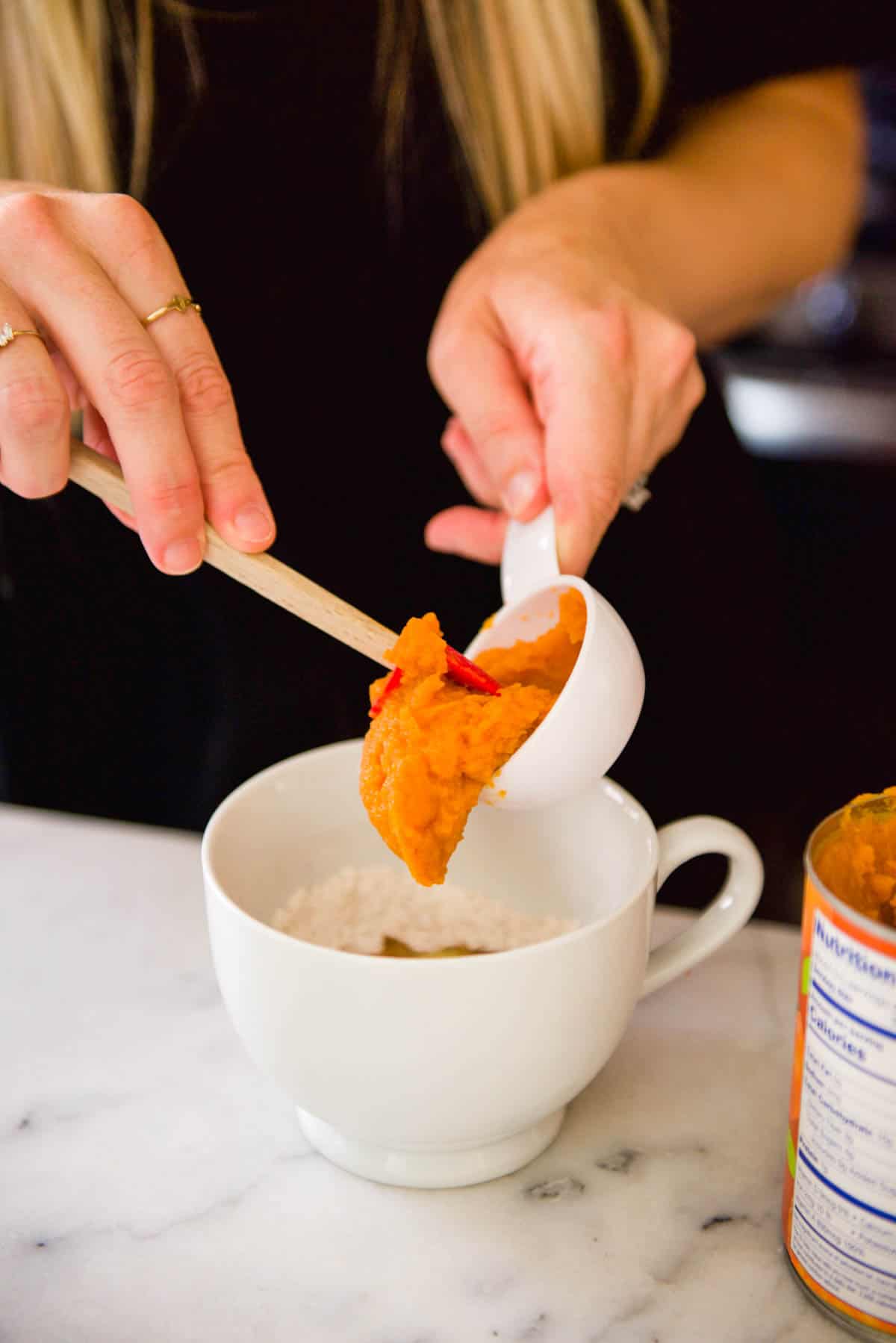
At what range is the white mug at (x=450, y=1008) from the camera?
60 cm

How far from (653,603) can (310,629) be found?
34 cm

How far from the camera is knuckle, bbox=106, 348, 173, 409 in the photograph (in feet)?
2.19

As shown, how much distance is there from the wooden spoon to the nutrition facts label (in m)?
0.28

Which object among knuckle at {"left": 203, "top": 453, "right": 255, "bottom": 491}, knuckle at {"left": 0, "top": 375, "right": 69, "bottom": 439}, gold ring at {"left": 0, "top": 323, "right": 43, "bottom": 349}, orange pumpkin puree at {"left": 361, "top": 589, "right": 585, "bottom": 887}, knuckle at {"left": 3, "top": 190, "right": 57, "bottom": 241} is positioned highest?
knuckle at {"left": 3, "top": 190, "right": 57, "bottom": 241}

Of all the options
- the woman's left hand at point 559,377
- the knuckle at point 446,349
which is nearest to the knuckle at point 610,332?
the woman's left hand at point 559,377

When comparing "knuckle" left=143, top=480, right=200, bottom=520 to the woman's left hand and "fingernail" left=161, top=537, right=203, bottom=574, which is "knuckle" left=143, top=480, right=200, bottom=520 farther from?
the woman's left hand

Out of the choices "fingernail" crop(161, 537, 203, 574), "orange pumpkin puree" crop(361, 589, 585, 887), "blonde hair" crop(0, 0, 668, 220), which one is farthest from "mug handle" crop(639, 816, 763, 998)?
"blonde hair" crop(0, 0, 668, 220)

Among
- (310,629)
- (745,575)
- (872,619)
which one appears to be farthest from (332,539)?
(872,619)

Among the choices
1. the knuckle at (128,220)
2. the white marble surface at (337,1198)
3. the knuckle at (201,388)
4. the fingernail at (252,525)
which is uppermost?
the knuckle at (128,220)

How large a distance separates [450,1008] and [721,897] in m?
0.22

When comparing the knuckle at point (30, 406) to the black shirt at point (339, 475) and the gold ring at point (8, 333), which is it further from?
the black shirt at point (339, 475)

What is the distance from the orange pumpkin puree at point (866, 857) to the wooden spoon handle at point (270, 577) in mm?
279

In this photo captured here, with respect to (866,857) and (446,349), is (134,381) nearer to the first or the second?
(446,349)

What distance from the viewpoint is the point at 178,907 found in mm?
924
